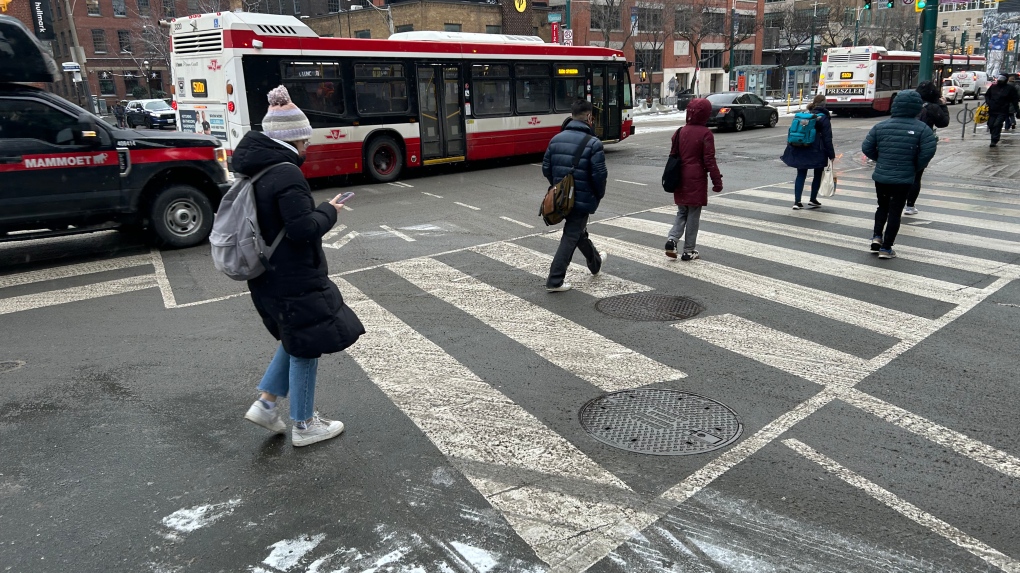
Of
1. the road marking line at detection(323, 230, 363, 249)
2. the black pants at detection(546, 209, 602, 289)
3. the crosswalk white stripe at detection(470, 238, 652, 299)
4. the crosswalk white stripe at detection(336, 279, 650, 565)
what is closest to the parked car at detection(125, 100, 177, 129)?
the road marking line at detection(323, 230, 363, 249)

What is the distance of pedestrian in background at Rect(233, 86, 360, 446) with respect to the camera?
150 inches

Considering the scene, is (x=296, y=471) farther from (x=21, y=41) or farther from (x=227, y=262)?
(x=21, y=41)

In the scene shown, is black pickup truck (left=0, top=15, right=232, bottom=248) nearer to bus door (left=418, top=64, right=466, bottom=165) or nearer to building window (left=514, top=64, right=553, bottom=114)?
bus door (left=418, top=64, right=466, bottom=165)

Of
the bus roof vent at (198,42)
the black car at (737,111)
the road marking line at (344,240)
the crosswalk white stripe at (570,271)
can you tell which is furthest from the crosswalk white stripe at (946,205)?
the black car at (737,111)

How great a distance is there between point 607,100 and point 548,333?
57.0 feet

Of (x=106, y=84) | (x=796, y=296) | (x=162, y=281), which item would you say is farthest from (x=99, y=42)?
(x=796, y=296)

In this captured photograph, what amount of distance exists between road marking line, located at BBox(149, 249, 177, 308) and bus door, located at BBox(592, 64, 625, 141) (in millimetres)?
14669

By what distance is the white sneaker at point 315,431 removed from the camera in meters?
4.26

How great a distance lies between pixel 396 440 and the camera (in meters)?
4.33

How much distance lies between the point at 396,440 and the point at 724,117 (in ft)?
90.5

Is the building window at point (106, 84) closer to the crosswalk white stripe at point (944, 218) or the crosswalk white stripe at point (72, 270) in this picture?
the crosswalk white stripe at point (72, 270)

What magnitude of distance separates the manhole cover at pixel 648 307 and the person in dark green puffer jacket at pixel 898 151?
2.96 meters

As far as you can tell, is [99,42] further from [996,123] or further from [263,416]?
[263,416]

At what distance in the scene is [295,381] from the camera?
4164mm
